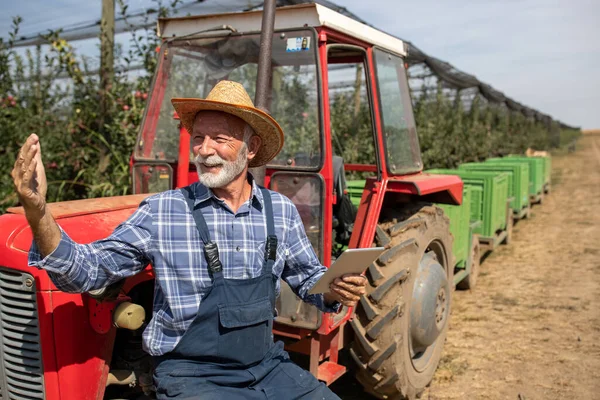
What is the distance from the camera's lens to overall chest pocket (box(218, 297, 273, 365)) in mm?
1956

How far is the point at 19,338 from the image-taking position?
221 centimetres

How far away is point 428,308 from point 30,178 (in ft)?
8.87

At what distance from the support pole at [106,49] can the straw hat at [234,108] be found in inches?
156

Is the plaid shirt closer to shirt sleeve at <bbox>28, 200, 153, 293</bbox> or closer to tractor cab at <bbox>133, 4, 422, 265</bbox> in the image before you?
shirt sleeve at <bbox>28, 200, 153, 293</bbox>

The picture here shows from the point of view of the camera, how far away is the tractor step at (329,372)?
3006mm

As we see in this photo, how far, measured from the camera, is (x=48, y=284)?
2.14 meters

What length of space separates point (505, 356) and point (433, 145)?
7.09 m

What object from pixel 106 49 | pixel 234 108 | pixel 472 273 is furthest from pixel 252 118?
pixel 472 273

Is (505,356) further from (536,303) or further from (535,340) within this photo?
(536,303)

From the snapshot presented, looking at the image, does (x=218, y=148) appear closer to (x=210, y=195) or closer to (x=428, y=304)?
(x=210, y=195)

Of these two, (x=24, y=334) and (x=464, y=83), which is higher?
(x=464, y=83)

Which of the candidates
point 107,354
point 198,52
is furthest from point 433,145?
point 107,354

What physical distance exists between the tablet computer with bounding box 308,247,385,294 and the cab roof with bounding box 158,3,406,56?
1502 mm

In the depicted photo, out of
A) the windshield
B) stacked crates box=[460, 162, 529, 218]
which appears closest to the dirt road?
stacked crates box=[460, 162, 529, 218]
